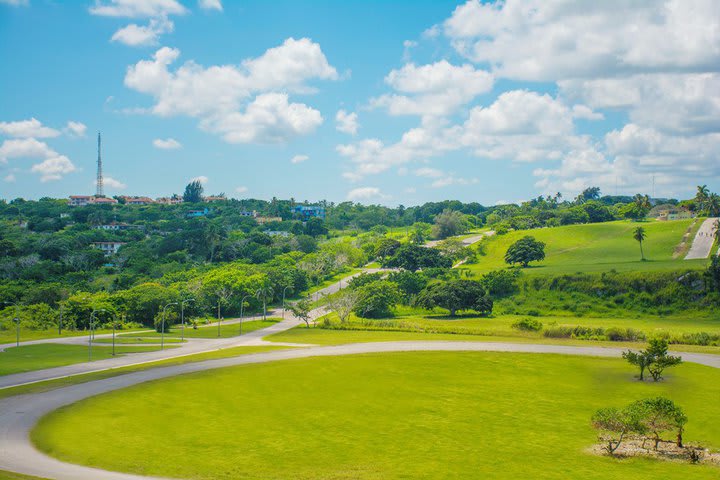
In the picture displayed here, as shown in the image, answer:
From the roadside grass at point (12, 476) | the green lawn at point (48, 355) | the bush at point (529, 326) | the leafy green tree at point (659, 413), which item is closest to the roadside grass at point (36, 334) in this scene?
the green lawn at point (48, 355)

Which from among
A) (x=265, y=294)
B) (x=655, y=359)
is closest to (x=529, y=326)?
(x=655, y=359)

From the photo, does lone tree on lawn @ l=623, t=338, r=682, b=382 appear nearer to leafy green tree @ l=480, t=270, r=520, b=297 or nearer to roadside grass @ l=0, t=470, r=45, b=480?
roadside grass @ l=0, t=470, r=45, b=480

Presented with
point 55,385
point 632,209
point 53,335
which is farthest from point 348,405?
point 632,209

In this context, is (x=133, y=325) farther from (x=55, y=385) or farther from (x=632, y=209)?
(x=632, y=209)

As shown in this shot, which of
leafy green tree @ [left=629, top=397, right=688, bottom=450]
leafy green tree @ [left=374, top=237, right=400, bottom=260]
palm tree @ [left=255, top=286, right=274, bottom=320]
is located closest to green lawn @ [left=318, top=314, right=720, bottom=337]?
palm tree @ [left=255, top=286, right=274, bottom=320]

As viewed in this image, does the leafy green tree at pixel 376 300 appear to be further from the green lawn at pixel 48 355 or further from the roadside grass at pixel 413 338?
the green lawn at pixel 48 355
